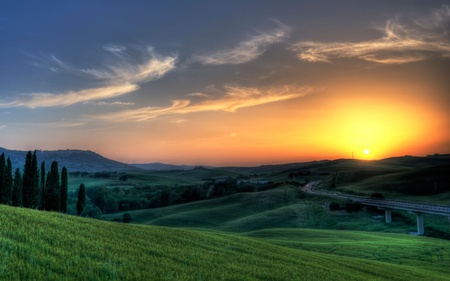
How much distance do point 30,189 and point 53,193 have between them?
26.5 feet

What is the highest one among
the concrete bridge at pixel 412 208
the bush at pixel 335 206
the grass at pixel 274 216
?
the concrete bridge at pixel 412 208

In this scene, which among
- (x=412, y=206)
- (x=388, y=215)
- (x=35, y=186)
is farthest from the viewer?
(x=388, y=215)

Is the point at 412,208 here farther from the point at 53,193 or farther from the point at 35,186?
the point at 35,186

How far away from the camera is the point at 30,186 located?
307 feet

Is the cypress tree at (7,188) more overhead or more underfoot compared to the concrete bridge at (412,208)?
more overhead

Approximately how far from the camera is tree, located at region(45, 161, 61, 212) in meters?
100

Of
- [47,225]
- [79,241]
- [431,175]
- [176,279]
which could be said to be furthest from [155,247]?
[431,175]

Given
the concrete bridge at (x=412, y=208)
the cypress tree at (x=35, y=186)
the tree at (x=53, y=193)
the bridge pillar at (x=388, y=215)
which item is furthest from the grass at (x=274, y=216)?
the cypress tree at (x=35, y=186)

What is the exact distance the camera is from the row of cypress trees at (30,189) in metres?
90.5

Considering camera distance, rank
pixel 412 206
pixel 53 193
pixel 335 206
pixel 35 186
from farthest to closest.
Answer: pixel 335 206, pixel 53 193, pixel 412 206, pixel 35 186

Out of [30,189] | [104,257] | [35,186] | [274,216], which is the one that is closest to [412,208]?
[274,216]

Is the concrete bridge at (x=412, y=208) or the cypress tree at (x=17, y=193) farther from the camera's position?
the cypress tree at (x=17, y=193)

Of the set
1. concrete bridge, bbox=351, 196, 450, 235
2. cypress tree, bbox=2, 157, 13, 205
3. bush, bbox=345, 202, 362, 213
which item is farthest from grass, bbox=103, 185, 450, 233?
cypress tree, bbox=2, 157, 13, 205

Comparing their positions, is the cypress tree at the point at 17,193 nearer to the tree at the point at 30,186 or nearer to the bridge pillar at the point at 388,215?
the tree at the point at 30,186
